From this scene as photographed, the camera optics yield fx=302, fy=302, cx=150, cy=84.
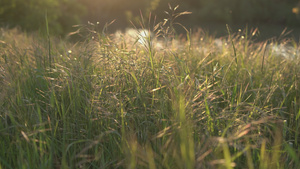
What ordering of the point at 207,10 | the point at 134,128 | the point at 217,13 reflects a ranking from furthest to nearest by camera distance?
1. the point at 207,10
2. the point at 217,13
3. the point at 134,128

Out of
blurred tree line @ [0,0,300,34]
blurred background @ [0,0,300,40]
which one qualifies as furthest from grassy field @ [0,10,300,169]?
blurred background @ [0,0,300,40]

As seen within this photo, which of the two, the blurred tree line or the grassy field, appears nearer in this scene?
the grassy field

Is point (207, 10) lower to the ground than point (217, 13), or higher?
higher

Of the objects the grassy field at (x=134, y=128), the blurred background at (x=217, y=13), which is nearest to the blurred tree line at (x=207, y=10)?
the blurred background at (x=217, y=13)

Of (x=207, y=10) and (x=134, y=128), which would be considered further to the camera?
(x=207, y=10)

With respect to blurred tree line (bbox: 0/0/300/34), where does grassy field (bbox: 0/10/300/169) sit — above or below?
below

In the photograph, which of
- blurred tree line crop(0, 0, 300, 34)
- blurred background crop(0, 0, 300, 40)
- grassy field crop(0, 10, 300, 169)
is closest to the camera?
grassy field crop(0, 10, 300, 169)

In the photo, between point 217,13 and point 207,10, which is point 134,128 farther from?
point 207,10

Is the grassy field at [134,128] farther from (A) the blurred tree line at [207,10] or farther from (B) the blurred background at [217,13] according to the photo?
(B) the blurred background at [217,13]

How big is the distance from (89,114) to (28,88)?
0.57 metres

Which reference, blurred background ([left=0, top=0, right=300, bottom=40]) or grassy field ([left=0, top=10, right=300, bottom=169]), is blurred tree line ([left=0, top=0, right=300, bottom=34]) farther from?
grassy field ([left=0, top=10, right=300, bottom=169])

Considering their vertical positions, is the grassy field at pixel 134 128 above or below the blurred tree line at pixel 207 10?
below

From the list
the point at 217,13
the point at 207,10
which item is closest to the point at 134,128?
the point at 217,13

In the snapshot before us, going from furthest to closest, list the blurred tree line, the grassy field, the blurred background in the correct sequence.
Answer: the blurred background
the blurred tree line
the grassy field
